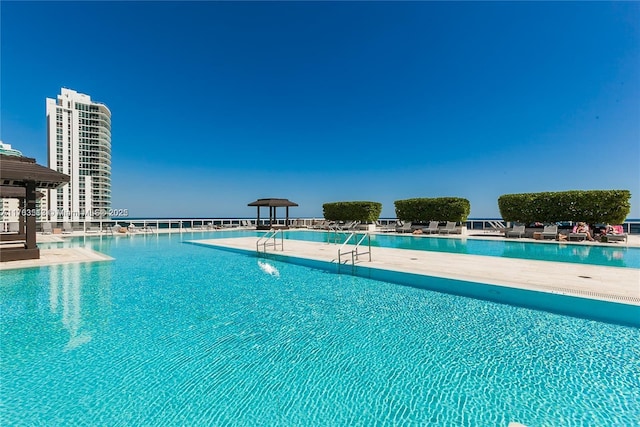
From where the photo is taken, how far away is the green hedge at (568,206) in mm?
15328

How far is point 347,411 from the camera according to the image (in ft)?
8.39

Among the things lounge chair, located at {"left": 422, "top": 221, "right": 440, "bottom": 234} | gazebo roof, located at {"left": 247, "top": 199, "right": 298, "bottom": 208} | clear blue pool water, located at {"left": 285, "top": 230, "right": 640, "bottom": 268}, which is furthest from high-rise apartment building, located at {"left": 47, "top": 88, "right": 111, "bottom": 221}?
clear blue pool water, located at {"left": 285, "top": 230, "right": 640, "bottom": 268}

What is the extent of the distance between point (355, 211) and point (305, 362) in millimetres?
23795

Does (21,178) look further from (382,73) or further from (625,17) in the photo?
(625,17)

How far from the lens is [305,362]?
3418 millimetres

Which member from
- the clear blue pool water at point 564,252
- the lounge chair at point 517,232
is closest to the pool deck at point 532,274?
the clear blue pool water at point 564,252

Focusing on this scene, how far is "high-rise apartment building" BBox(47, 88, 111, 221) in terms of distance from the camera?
61250mm

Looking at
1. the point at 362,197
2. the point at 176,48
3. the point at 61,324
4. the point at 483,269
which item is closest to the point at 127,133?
the point at 176,48

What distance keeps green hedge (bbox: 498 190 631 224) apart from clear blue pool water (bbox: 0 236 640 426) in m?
15.9

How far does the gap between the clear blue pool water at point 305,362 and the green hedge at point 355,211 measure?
67.0ft

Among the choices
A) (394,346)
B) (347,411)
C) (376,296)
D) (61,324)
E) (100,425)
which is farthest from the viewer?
(376,296)

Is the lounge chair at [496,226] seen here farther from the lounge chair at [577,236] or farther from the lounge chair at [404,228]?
the lounge chair at [404,228]

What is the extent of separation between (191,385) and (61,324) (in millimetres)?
3163

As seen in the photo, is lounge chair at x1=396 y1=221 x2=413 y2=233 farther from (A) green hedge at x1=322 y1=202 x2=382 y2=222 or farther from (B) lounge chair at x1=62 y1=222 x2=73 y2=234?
(B) lounge chair at x1=62 y1=222 x2=73 y2=234
